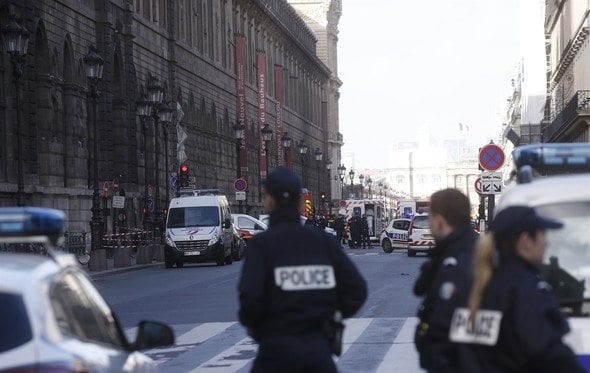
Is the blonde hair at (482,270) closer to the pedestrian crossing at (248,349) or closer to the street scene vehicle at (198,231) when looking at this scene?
the pedestrian crossing at (248,349)

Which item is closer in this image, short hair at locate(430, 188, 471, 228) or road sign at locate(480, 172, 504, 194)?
short hair at locate(430, 188, 471, 228)

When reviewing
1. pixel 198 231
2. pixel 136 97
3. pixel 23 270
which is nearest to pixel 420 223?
pixel 198 231

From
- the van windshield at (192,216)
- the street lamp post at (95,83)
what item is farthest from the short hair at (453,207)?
the van windshield at (192,216)

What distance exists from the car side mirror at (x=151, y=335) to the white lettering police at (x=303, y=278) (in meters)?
0.58

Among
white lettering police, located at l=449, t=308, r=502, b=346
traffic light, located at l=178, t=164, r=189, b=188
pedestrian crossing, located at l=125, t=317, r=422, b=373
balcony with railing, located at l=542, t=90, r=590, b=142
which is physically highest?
balcony with railing, located at l=542, t=90, r=590, b=142

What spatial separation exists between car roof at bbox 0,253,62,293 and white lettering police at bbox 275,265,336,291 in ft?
4.13

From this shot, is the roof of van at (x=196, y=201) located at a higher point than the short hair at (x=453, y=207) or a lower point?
higher

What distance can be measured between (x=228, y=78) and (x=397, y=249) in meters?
25.3

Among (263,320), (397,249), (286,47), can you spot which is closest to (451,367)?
(263,320)

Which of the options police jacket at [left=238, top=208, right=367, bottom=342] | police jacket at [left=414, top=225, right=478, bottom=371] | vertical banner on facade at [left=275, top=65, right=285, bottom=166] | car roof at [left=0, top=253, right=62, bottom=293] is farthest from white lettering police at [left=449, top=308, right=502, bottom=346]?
vertical banner on facade at [left=275, top=65, right=285, bottom=166]

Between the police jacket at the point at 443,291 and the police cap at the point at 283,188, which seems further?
the police cap at the point at 283,188

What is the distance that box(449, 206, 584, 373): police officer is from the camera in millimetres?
6188

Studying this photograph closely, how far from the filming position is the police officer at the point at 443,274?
6715mm

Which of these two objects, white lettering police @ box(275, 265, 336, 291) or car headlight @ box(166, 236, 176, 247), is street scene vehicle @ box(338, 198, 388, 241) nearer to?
car headlight @ box(166, 236, 176, 247)
